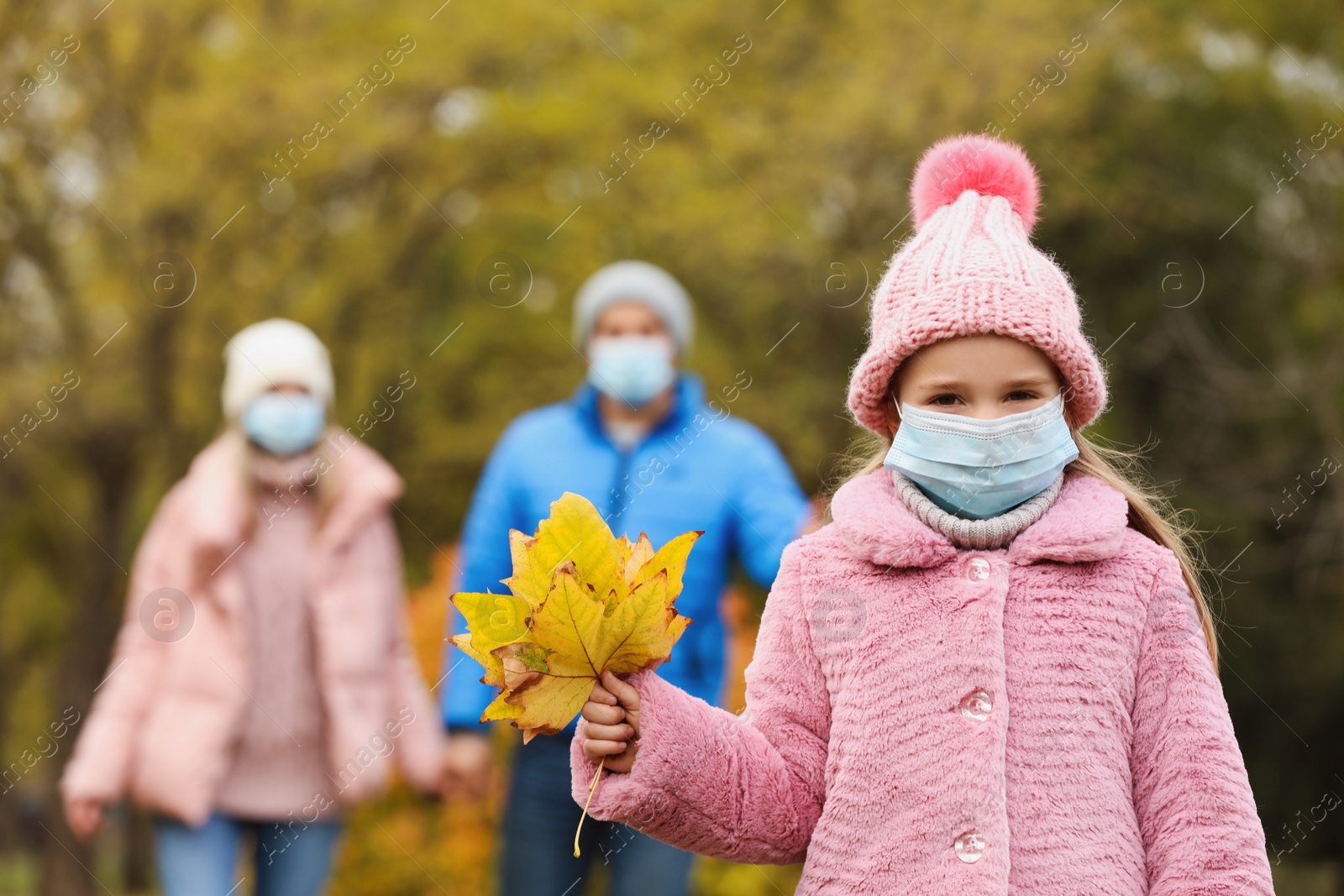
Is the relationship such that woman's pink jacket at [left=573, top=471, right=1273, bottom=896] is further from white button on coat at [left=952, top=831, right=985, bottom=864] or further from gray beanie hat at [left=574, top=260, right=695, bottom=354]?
gray beanie hat at [left=574, top=260, right=695, bottom=354]

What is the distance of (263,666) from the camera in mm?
4238

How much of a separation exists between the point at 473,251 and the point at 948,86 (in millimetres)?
4996

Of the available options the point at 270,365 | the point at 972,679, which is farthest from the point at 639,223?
the point at 972,679

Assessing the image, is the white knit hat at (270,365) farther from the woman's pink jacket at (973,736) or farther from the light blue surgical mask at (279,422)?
the woman's pink jacket at (973,736)

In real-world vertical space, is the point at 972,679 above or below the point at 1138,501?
below

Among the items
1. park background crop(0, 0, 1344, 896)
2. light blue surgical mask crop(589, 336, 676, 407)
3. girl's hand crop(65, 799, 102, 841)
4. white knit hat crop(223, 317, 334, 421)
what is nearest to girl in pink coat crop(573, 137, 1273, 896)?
light blue surgical mask crop(589, 336, 676, 407)

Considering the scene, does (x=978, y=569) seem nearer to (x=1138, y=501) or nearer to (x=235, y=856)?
(x=1138, y=501)

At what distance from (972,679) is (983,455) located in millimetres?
325

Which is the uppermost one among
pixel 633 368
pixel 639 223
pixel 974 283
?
pixel 639 223

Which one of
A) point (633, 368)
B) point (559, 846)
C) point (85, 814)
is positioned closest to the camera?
point (559, 846)

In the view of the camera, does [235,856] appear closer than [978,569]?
No

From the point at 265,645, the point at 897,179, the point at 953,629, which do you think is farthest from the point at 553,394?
the point at 953,629

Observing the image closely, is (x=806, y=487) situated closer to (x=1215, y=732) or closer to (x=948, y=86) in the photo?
(x=948, y=86)

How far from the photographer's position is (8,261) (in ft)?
42.1
